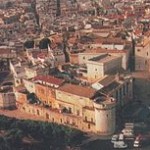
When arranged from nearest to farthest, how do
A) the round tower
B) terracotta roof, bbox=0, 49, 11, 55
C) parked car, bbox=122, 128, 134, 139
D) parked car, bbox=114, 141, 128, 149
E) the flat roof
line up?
1. parked car, bbox=114, 141, 128, 149
2. parked car, bbox=122, 128, 134, 139
3. the round tower
4. the flat roof
5. terracotta roof, bbox=0, 49, 11, 55

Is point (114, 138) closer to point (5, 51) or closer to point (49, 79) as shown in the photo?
point (49, 79)

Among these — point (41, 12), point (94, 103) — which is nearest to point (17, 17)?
point (41, 12)

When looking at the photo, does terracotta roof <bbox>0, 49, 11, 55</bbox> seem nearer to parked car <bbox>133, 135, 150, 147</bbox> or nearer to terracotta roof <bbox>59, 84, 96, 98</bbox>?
terracotta roof <bbox>59, 84, 96, 98</bbox>

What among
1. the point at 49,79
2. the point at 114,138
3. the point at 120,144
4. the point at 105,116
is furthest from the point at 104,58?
the point at 120,144

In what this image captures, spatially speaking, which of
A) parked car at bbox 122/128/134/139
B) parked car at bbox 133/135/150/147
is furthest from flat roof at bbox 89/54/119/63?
parked car at bbox 133/135/150/147

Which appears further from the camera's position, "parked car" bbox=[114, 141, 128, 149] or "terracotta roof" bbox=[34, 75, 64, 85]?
"terracotta roof" bbox=[34, 75, 64, 85]

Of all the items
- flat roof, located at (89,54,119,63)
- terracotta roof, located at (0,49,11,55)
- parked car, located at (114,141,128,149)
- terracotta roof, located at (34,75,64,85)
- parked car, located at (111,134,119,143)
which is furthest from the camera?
terracotta roof, located at (0,49,11,55)

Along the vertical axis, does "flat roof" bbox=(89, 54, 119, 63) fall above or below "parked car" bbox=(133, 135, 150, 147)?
above
